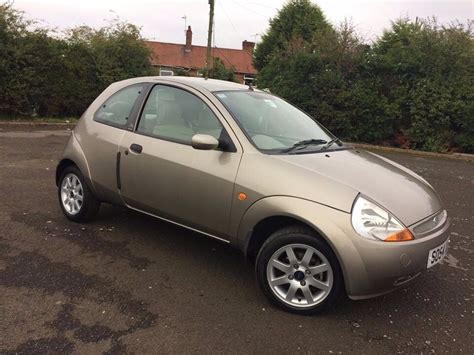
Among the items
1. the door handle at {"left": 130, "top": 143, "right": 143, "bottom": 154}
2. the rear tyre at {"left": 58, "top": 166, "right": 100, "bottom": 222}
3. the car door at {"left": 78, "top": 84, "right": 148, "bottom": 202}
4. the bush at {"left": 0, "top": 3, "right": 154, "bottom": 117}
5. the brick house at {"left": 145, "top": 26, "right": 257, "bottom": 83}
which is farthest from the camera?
the brick house at {"left": 145, "top": 26, "right": 257, "bottom": 83}

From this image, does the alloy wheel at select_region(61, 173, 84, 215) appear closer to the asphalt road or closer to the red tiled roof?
the asphalt road

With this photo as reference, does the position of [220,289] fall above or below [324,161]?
below

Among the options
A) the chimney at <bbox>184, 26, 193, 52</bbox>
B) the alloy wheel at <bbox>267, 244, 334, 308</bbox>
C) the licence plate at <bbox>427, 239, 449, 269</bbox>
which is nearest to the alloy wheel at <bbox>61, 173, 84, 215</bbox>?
the alloy wheel at <bbox>267, 244, 334, 308</bbox>

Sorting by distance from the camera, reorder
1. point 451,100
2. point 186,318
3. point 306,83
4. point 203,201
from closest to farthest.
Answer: point 186,318 → point 203,201 → point 451,100 → point 306,83

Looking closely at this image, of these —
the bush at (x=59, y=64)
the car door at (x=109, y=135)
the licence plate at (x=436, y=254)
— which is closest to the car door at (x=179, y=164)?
the car door at (x=109, y=135)

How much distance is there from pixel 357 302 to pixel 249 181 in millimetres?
1258

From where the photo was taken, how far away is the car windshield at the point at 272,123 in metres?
3.87

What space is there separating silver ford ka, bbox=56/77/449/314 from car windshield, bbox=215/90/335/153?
15 millimetres

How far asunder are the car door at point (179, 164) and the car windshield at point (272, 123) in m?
0.20

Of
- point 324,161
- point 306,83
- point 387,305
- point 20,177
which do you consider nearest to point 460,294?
point 387,305

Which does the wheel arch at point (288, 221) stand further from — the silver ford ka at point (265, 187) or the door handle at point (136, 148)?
the door handle at point (136, 148)

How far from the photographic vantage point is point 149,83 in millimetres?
4547

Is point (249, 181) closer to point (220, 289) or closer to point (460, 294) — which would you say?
point (220, 289)

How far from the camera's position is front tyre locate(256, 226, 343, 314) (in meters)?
3.23
